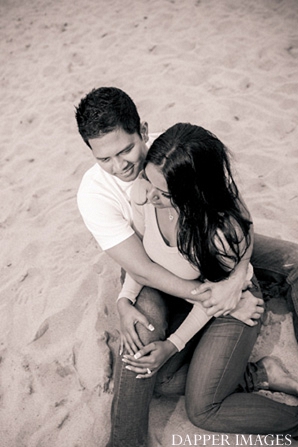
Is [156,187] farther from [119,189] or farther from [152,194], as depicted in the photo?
[119,189]

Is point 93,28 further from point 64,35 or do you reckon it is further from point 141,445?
point 141,445

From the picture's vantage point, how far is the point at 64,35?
5059 mm

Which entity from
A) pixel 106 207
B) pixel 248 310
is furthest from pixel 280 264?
pixel 106 207

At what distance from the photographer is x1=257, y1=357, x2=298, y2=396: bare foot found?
6.13 feet

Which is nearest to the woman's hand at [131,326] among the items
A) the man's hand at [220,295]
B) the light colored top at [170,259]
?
the light colored top at [170,259]

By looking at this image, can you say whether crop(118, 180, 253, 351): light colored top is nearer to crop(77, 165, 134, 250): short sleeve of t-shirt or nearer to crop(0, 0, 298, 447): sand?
crop(77, 165, 134, 250): short sleeve of t-shirt

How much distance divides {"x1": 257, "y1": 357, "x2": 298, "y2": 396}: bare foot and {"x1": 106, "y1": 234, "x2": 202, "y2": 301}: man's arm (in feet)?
1.86

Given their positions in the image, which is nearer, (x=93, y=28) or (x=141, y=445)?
(x=141, y=445)

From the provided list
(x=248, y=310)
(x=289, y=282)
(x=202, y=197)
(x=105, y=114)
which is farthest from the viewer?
(x=289, y=282)

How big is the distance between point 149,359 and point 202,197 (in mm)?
728

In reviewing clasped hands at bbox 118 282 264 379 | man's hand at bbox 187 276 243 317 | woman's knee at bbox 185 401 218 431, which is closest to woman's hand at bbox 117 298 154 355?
clasped hands at bbox 118 282 264 379

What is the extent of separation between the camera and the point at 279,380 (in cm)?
188

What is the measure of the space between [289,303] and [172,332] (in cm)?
67

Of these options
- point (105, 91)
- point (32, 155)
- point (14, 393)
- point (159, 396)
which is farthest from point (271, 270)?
point (32, 155)
